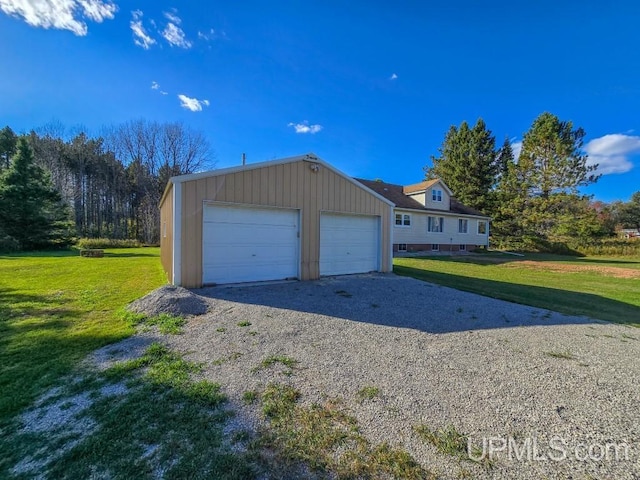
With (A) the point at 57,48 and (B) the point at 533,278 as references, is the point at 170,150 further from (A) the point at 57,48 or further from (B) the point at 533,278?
(B) the point at 533,278

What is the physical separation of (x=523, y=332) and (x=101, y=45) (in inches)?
559

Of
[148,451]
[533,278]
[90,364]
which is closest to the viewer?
[148,451]

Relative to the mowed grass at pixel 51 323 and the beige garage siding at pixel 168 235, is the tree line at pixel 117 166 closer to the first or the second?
the beige garage siding at pixel 168 235

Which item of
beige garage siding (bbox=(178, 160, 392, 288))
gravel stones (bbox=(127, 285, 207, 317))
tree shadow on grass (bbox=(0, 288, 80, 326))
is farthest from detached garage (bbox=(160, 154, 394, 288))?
tree shadow on grass (bbox=(0, 288, 80, 326))

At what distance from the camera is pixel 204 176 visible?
6.79 meters

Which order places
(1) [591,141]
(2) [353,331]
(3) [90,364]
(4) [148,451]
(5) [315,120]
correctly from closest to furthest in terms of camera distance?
(4) [148,451] → (3) [90,364] → (2) [353,331] → (5) [315,120] → (1) [591,141]

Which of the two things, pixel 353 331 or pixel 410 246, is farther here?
pixel 410 246

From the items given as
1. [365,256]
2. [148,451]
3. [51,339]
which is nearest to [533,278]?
[365,256]

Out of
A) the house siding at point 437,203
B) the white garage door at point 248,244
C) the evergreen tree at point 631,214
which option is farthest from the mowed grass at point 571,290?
the evergreen tree at point 631,214

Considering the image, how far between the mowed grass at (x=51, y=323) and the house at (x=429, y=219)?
15663mm

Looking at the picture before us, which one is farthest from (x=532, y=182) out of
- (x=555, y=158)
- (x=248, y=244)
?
(x=248, y=244)

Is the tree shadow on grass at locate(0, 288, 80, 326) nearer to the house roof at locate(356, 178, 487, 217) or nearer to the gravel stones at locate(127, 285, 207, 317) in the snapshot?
the gravel stones at locate(127, 285, 207, 317)

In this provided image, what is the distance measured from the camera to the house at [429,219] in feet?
65.5

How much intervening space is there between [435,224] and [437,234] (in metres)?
0.79
